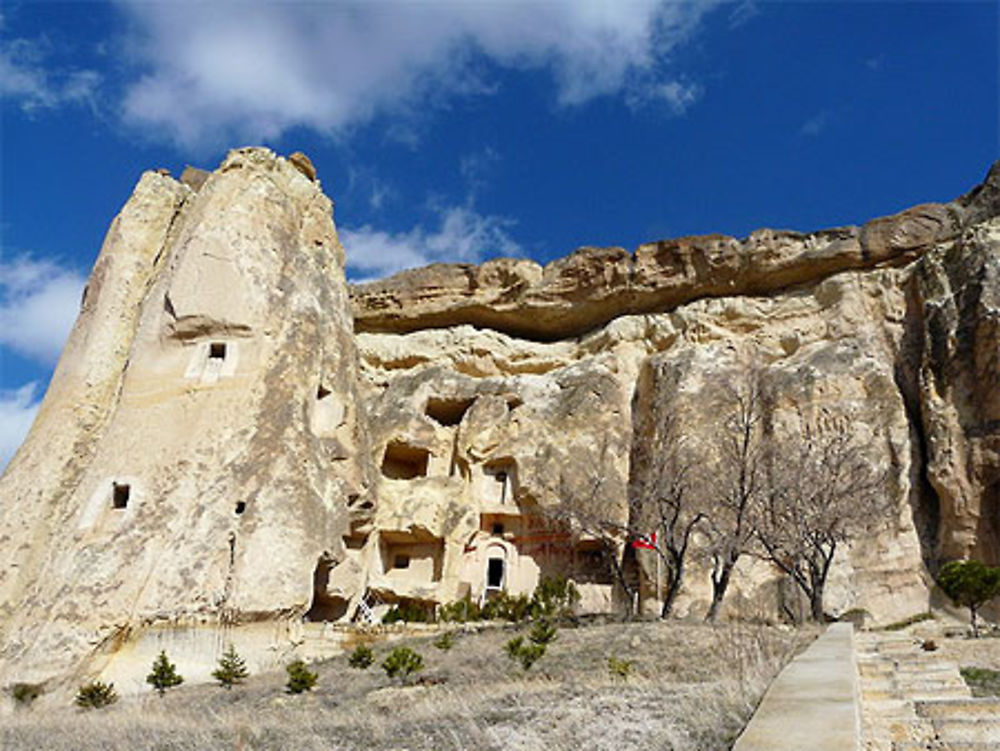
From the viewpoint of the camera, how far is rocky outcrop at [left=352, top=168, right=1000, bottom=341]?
2559 cm

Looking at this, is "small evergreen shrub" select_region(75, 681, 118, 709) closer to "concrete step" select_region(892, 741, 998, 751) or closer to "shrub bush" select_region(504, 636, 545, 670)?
"shrub bush" select_region(504, 636, 545, 670)

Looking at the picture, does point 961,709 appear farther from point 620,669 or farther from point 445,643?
point 445,643

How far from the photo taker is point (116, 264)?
22906 millimetres

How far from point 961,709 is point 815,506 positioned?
1347 cm

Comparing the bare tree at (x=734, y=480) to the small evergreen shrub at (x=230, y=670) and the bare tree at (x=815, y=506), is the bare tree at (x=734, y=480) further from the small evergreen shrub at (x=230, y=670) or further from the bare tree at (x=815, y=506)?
the small evergreen shrub at (x=230, y=670)

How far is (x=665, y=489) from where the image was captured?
21.5 metres

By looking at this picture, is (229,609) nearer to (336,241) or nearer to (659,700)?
(659,700)

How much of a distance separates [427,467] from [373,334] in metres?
7.48

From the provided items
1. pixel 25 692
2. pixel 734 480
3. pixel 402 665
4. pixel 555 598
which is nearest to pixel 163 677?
pixel 25 692

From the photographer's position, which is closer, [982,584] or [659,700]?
[659,700]

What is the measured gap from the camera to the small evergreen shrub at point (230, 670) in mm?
13484

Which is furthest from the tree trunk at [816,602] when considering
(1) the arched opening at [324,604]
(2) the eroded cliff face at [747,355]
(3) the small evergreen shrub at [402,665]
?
(1) the arched opening at [324,604]

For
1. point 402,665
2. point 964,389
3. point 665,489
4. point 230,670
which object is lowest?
point 230,670

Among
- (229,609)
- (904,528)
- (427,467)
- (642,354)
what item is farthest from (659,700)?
(642,354)
